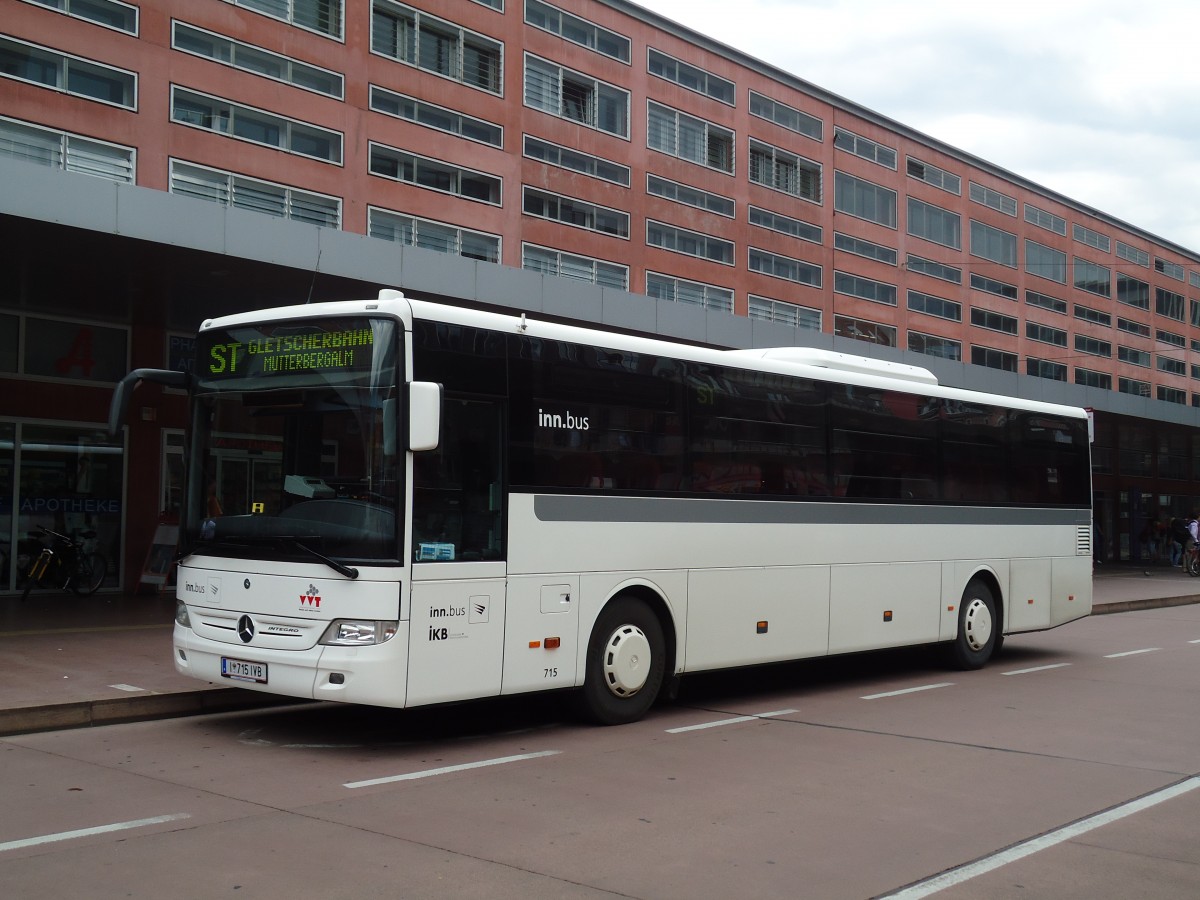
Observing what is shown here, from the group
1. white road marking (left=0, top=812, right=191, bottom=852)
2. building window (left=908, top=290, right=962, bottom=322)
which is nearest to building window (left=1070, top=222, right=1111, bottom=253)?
building window (left=908, top=290, right=962, bottom=322)

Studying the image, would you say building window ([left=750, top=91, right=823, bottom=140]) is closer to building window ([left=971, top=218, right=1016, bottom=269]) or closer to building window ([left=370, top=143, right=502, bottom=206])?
building window ([left=971, top=218, right=1016, bottom=269])

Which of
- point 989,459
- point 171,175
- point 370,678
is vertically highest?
point 171,175

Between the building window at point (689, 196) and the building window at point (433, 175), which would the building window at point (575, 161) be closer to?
A: the building window at point (689, 196)

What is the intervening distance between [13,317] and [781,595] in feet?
43.9

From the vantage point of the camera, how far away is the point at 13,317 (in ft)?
61.6

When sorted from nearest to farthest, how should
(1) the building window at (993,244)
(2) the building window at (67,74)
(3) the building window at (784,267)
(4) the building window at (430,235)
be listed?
(2) the building window at (67,74) < (4) the building window at (430,235) < (3) the building window at (784,267) < (1) the building window at (993,244)

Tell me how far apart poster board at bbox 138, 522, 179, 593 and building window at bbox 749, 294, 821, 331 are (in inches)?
984

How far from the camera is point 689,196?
1516 inches

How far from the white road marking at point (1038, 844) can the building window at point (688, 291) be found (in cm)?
2948

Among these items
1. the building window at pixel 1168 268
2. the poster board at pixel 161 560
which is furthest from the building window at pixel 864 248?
the poster board at pixel 161 560

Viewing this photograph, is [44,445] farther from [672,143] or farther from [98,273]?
[672,143]

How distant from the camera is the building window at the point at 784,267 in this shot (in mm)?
41125

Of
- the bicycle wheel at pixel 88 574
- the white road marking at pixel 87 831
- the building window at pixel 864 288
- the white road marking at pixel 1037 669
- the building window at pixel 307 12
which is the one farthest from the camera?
the building window at pixel 864 288

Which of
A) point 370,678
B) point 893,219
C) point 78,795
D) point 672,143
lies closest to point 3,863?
point 78,795
